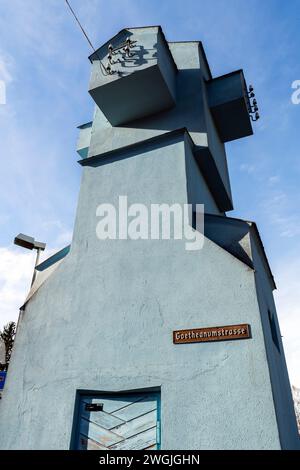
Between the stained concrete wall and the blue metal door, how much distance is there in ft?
0.85

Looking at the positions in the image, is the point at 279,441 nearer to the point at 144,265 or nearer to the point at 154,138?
the point at 144,265

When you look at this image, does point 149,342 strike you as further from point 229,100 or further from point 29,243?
point 229,100

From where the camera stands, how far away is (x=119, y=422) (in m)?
6.22

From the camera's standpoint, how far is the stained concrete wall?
18.1 feet

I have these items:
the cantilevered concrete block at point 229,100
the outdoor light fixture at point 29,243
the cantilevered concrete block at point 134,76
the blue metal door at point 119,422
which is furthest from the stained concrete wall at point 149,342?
the outdoor light fixture at point 29,243

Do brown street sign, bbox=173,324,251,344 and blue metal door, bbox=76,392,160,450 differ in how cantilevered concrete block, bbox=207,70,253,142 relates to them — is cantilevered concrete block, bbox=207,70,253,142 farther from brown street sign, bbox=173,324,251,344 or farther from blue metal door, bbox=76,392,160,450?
blue metal door, bbox=76,392,160,450

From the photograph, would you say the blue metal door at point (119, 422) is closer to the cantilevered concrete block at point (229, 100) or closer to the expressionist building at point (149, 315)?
the expressionist building at point (149, 315)

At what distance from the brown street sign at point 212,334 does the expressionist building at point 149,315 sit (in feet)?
0.06

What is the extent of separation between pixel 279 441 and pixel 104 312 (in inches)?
158

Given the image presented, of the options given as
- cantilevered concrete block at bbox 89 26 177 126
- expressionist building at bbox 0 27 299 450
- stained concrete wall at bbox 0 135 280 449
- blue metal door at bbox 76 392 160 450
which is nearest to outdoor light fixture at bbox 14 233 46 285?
expressionist building at bbox 0 27 299 450

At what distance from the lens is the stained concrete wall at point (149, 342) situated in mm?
5504

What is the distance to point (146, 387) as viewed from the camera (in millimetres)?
6086

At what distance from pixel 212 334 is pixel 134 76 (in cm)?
726

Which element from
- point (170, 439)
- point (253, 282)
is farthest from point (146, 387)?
point (253, 282)
